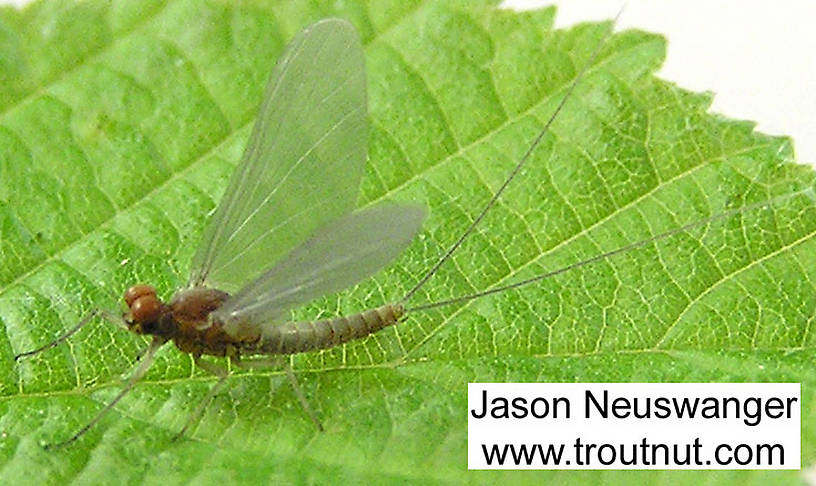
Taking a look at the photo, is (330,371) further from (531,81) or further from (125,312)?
(531,81)

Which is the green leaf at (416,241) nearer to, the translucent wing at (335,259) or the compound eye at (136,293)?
the compound eye at (136,293)

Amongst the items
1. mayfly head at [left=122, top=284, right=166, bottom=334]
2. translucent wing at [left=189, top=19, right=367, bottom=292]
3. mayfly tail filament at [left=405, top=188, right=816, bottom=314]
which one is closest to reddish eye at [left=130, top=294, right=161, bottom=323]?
mayfly head at [left=122, top=284, right=166, bottom=334]

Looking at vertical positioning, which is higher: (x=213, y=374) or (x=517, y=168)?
(x=517, y=168)

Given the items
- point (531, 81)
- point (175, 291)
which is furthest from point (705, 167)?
point (175, 291)

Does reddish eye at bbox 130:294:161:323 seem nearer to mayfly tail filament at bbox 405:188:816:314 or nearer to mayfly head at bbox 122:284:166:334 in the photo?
mayfly head at bbox 122:284:166:334

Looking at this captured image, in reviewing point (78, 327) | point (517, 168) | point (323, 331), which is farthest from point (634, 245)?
point (78, 327)

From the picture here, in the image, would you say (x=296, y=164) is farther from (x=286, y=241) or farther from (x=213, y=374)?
(x=213, y=374)
